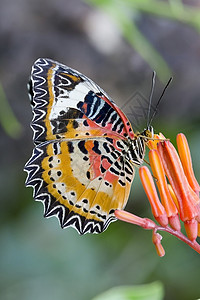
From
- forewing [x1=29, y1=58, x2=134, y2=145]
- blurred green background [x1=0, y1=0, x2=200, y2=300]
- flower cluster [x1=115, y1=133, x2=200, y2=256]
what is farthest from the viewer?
blurred green background [x1=0, y1=0, x2=200, y2=300]

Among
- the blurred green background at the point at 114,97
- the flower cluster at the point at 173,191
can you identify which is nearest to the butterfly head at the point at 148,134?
the flower cluster at the point at 173,191

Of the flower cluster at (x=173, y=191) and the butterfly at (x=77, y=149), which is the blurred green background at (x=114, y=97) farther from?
the flower cluster at (x=173, y=191)

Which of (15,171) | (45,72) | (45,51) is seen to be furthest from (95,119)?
(45,51)

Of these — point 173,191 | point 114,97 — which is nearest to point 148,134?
point 173,191

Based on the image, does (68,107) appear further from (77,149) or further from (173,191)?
(173,191)

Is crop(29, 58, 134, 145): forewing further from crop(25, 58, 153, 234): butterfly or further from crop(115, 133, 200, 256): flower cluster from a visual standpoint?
crop(115, 133, 200, 256): flower cluster

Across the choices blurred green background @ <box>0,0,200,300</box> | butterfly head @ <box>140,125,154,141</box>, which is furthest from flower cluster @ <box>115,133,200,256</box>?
blurred green background @ <box>0,0,200,300</box>
